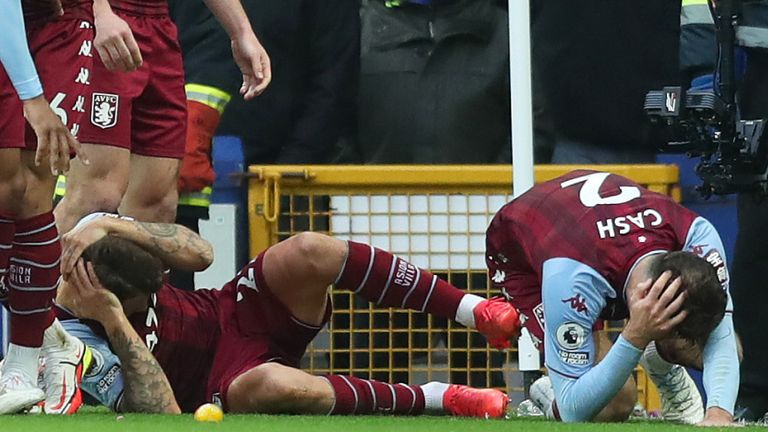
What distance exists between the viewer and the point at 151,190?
6.77 metres

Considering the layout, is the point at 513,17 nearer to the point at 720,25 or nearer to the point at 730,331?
the point at 720,25

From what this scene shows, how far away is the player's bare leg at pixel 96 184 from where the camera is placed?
255 inches

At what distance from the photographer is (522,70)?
6.71 metres

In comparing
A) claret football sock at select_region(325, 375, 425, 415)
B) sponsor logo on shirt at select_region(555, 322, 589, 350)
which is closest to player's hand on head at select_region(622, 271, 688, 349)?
sponsor logo on shirt at select_region(555, 322, 589, 350)

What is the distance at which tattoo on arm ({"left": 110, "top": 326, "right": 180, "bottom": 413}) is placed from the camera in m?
6.13

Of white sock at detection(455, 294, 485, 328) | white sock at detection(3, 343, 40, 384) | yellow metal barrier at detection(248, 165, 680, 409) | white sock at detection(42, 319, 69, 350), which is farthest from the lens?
yellow metal barrier at detection(248, 165, 680, 409)

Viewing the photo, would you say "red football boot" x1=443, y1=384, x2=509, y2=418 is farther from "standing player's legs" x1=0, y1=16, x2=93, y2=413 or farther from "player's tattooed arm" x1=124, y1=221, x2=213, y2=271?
"standing player's legs" x1=0, y1=16, x2=93, y2=413

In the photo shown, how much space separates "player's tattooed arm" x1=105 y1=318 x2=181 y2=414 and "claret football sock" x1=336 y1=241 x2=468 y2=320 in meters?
0.65

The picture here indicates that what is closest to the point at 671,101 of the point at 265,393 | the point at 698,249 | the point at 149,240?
the point at 698,249

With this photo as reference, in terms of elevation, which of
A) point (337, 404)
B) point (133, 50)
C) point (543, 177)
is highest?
point (133, 50)

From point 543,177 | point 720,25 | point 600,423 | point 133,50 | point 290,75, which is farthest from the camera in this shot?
point 290,75

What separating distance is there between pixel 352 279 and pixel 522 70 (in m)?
0.92

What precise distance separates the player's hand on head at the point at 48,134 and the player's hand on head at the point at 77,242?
33.5 inches

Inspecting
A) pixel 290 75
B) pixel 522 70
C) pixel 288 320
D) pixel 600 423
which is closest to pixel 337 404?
pixel 288 320
